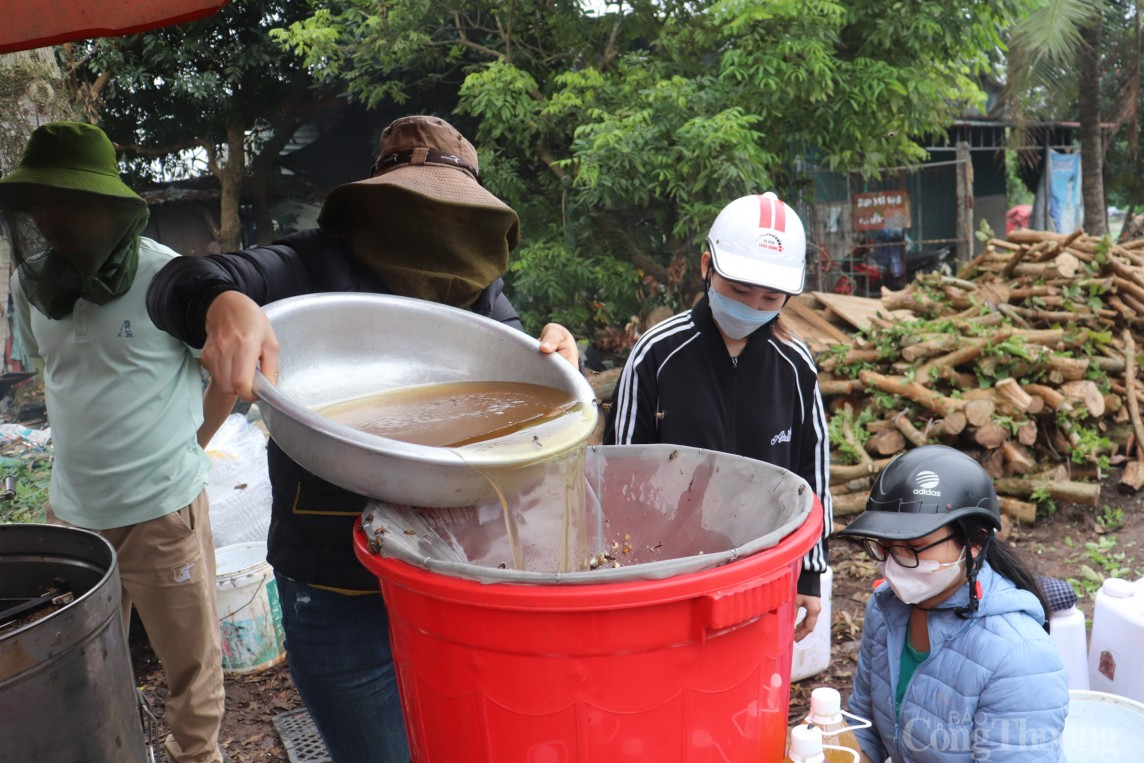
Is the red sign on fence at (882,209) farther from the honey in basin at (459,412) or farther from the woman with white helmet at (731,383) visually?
the honey in basin at (459,412)

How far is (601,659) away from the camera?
3.83 feet

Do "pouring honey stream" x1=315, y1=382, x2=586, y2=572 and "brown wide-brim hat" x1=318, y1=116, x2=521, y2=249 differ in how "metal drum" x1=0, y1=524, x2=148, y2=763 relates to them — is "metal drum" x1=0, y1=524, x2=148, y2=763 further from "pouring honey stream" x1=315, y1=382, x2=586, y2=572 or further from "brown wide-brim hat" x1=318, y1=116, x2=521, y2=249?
"brown wide-brim hat" x1=318, y1=116, x2=521, y2=249

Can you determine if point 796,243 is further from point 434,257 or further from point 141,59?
point 141,59

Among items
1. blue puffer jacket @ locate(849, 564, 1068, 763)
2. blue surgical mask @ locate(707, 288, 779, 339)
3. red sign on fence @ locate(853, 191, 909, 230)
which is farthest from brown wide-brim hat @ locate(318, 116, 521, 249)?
red sign on fence @ locate(853, 191, 909, 230)

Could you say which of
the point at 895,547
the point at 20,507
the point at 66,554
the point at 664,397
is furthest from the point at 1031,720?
the point at 20,507

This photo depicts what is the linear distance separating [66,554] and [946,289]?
6738mm

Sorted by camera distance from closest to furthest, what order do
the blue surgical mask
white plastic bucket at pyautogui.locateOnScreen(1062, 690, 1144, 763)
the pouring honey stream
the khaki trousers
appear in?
1. the pouring honey stream
2. white plastic bucket at pyautogui.locateOnScreen(1062, 690, 1144, 763)
3. the blue surgical mask
4. the khaki trousers

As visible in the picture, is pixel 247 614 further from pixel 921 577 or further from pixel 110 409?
pixel 921 577

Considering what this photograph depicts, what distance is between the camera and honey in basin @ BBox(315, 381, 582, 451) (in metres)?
1.57

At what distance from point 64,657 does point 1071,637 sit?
9.36 ft

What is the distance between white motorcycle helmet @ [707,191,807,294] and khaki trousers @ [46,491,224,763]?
209 cm

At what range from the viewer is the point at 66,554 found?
2.09 meters

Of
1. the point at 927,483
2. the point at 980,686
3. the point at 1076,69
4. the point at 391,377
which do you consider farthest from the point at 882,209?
the point at 391,377

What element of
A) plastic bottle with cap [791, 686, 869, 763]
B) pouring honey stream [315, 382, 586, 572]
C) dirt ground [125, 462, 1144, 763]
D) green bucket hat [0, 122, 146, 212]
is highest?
green bucket hat [0, 122, 146, 212]
